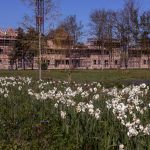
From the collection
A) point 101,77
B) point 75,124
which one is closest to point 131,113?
point 75,124

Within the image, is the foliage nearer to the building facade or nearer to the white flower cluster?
the white flower cluster

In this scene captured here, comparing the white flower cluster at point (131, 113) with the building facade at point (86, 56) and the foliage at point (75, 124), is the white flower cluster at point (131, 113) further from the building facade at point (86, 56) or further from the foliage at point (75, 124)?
the building facade at point (86, 56)

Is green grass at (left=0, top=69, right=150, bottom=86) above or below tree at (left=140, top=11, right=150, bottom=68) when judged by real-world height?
below

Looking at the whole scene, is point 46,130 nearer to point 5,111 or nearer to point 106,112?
point 106,112

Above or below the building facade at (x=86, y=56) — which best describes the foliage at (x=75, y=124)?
below

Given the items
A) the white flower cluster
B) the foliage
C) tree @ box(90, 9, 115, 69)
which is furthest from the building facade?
the white flower cluster

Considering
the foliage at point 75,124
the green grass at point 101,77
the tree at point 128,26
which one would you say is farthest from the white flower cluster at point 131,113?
the tree at point 128,26

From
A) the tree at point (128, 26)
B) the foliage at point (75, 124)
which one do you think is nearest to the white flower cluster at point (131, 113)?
the foliage at point (75, 124)

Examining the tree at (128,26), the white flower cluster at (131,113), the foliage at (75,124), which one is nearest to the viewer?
the white flower cluster at (131,113)

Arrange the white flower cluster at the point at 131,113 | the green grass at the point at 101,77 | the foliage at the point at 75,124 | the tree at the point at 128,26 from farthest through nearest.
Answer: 1. the tree at the point at 128,26
2. the green grass at the point at 101,77
3. the foliage at the point at 75,124
4. the white flower cluster at the point at 131,113

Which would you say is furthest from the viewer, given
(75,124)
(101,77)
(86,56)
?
(86,56)

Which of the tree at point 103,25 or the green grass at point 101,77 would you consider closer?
the green grass at point 101,77

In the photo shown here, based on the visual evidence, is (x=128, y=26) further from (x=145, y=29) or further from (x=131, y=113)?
(x=131, y=113)

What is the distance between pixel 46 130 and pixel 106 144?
76.0 inches
